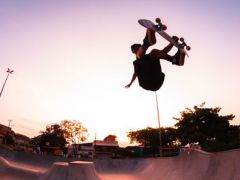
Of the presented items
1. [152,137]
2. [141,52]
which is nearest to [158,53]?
[141,52]

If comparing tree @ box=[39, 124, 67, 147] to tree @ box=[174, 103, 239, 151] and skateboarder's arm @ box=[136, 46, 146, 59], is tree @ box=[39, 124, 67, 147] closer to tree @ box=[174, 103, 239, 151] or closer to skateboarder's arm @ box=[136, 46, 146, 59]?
tree @ box=[174, 103, 239, 151]

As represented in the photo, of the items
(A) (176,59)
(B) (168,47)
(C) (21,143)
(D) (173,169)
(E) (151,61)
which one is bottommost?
(D) (173,169)

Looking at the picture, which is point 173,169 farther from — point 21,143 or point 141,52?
point 21,143

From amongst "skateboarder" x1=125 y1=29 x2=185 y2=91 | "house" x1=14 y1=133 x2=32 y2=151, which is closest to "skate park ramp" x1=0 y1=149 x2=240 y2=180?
"skateboarder" x1=125 y1=29 x2=185 y2=91

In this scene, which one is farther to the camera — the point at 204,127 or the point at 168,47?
the point at 204,127

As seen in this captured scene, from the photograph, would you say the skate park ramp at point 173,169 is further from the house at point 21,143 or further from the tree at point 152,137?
the house at point 21,143

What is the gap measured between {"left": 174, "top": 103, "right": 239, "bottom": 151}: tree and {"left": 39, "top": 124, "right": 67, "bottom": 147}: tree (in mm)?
35802

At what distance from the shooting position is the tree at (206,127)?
1354 inches

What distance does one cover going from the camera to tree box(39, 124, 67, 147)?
62.9 metres

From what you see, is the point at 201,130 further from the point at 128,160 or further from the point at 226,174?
the point at 226,174

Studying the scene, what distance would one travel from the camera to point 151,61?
5469mm

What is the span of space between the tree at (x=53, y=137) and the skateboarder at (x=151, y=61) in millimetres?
59793

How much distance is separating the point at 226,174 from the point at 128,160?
1118 centimetres

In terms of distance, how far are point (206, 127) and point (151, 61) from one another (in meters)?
32.6
